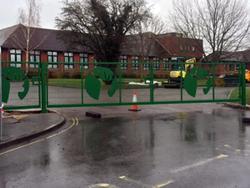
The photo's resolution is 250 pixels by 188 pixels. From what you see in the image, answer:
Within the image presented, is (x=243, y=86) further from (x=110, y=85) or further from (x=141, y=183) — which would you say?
(x=141, y=183)

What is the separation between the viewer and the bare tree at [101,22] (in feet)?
117

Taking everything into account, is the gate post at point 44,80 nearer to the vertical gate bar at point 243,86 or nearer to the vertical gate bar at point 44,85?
the vertical gate bar at point 44,85

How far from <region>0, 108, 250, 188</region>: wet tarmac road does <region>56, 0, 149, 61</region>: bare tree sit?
84.2 feet

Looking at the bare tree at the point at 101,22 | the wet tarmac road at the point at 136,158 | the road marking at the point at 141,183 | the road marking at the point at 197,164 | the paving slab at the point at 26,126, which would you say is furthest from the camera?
the bare tree at the point at 101,22

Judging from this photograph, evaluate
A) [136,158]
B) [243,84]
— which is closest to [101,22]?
[243,84]

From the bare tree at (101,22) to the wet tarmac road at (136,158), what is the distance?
25.7 meters

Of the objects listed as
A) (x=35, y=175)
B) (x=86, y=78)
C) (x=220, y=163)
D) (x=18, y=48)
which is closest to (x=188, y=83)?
(x=86, y=78)

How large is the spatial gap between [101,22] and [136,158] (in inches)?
1180

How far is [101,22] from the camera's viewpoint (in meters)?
35.8

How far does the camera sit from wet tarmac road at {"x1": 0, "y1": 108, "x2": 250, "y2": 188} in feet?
18.5

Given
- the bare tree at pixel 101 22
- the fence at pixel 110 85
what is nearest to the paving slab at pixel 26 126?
the fence at pixel 110 85

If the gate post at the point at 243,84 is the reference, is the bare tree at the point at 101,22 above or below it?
above

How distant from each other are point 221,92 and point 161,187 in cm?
1315

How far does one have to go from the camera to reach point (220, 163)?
6637 mm
